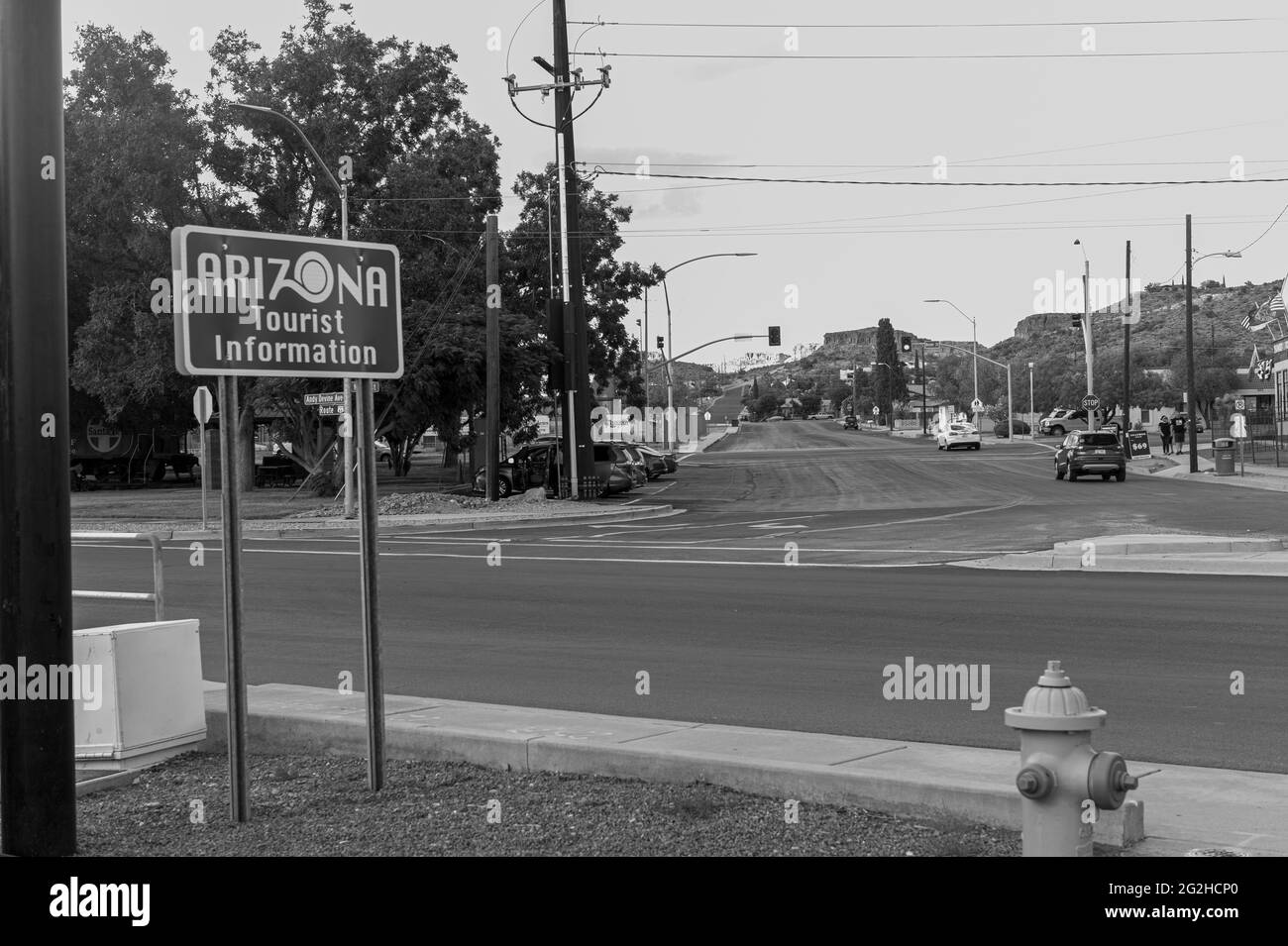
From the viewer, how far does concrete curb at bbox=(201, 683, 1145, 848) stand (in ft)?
19.1

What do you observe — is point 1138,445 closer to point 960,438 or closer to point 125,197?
point 960,438

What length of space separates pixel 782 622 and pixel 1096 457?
33043 millimetres

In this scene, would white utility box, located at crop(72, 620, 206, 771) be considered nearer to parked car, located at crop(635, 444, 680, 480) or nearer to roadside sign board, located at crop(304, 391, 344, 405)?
roadside sign board, located at crop(304, 391, 344, 405)

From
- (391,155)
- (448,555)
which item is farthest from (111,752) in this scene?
(391,155)

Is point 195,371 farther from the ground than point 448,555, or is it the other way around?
point 195,371

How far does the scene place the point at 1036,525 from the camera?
25656 millimetres

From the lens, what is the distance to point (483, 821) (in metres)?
6.23

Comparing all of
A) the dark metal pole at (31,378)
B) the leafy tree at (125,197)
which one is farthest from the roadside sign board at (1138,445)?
the dark metal pole at (31,378)

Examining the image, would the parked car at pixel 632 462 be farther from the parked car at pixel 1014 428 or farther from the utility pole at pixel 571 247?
the parked car at pixel 1014 428

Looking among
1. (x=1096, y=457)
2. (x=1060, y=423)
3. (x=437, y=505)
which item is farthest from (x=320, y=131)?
(x=1060, y=423)

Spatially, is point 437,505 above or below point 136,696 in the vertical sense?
below

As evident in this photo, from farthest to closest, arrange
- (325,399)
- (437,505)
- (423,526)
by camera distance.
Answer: (437,505) → (423,526) → (325,399)
